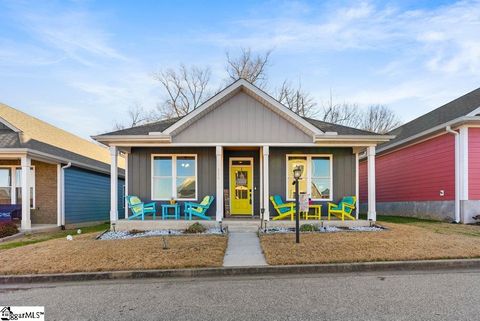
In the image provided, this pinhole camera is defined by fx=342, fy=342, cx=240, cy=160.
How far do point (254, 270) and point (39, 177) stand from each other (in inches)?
466

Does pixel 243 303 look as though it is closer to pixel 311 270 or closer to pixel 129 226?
pixel 311 270

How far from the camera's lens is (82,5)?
11.6m

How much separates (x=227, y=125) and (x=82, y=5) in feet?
20.9

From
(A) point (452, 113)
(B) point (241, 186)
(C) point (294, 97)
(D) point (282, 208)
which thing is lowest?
(D) point (282, 208)

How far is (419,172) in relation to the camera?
15094 millimetres

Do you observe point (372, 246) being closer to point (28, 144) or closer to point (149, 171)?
point (149, 171)

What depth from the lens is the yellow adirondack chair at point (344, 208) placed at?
11711 millimetres

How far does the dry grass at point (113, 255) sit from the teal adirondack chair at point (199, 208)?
7.65 ft

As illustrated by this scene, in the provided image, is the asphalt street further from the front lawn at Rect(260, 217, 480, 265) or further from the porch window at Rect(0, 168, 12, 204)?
the porch window at Rect(0, 168, 12, 204)

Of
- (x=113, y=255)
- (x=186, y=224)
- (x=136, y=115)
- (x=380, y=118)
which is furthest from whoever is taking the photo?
(x=380, y=118)

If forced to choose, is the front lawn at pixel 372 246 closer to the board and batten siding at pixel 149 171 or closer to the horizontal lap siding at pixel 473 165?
the horizontal lap siding at pixel 473 165

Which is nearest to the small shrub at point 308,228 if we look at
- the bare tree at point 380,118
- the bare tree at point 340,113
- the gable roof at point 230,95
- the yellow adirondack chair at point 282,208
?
the yellow adirondack chair at point 282,208

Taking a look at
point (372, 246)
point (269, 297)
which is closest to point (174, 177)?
→ point (372, 246)

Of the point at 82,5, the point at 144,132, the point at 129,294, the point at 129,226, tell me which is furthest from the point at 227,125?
the point at 129,294
